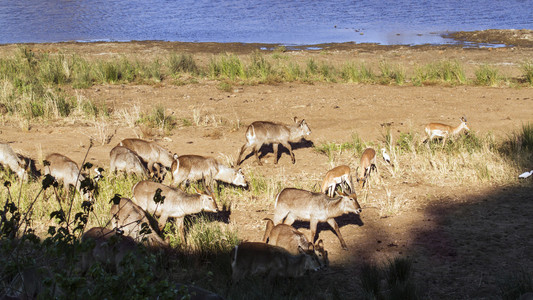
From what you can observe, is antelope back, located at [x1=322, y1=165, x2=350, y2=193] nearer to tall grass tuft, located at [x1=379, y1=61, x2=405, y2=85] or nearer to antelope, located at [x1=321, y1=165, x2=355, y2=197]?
antelope, located at [x1=321, y1=165, x2=355, y2=197]

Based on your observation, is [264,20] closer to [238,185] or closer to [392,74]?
[392,74]

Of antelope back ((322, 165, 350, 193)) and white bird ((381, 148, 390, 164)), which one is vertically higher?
antelope back ((322, 165, 350, 193))

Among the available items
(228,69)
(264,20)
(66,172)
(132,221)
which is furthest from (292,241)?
(264,20)

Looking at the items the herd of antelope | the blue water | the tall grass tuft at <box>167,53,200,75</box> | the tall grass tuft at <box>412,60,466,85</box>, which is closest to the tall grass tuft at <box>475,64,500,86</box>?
the tall grass tuft at <box>412,60,466,85</box>

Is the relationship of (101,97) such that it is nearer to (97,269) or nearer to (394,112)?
(394,112)

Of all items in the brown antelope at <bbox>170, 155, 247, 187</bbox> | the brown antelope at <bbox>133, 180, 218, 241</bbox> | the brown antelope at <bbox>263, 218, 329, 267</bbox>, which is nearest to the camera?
the brown antelope at <bbox>263, 218, 329, 267</bbox>

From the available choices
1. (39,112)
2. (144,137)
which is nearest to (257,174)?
(144,137)

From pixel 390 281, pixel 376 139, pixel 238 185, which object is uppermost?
pixel 390 281

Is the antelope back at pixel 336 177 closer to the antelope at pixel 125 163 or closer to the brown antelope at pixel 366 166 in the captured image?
the brown antelope at pixel 366 166

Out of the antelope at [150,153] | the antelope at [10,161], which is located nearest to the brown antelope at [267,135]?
the antelope at [150,153]

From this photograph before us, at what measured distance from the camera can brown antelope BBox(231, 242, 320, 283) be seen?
724cm

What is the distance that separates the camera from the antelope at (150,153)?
11.9m

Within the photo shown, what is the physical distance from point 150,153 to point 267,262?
541 centimetres

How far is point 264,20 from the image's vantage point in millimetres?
51875
